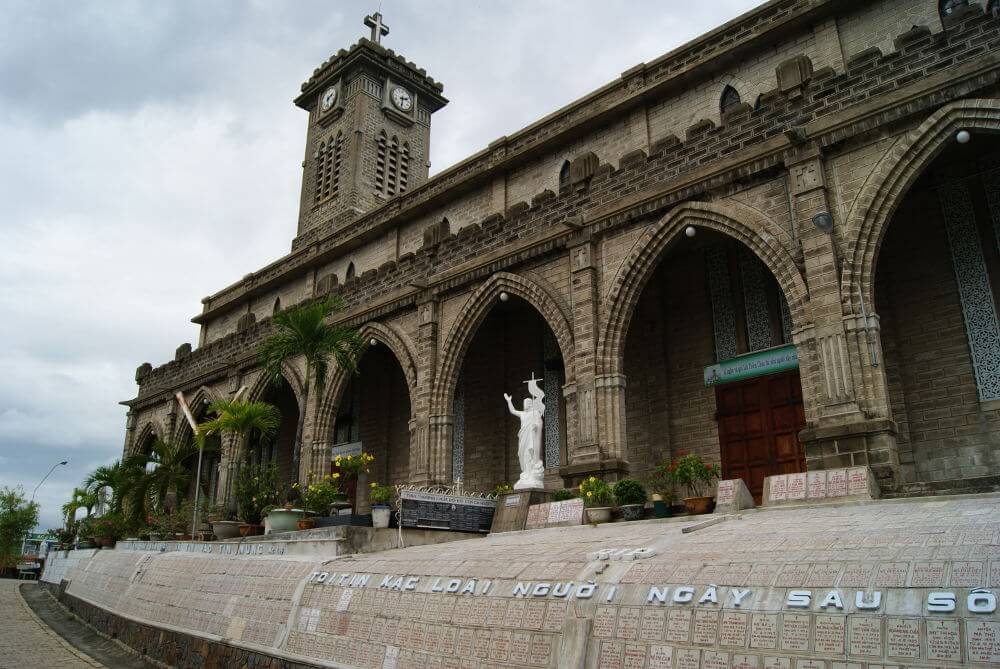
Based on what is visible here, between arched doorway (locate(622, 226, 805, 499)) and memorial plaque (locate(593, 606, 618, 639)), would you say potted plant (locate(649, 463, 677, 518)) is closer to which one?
arched doorway (locate(622, 226, 805, 499))

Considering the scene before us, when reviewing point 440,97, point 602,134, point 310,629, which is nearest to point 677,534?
point 310,629

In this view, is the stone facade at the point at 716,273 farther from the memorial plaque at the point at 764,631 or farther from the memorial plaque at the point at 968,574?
the memorial plaque at the point at 764,631

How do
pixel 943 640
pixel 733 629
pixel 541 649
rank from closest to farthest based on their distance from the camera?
pixel 943 640
pixel 733 629
pixel 541 649

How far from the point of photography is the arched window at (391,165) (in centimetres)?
3578

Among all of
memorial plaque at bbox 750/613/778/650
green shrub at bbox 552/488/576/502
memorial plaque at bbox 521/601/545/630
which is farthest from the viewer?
green shrub at bbox 552/488/576/502

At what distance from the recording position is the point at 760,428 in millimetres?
15539

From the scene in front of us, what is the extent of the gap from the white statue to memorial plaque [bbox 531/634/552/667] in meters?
8.55

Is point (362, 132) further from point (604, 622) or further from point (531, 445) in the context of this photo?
point (604, 622)

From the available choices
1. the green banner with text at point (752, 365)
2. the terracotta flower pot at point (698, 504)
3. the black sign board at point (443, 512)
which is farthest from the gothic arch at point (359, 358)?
the terracotta flower pot at point (698, 504)

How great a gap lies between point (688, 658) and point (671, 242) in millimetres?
10985

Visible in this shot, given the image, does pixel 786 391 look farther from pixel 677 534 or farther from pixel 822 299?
pixel 677 534

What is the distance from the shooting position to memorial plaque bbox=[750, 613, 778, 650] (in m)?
4.54

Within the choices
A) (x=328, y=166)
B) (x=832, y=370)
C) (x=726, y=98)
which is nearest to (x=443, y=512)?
(x=832, y=370)

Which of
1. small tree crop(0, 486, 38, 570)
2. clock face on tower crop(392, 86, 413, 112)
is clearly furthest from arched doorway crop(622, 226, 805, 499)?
small tree crop(0, 486, 38, 570)
